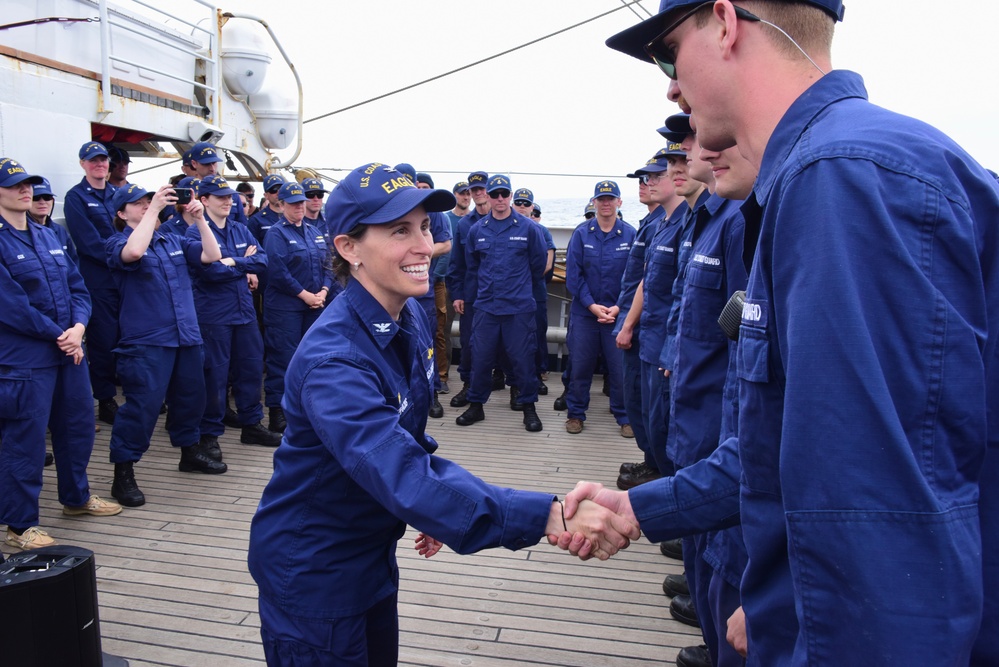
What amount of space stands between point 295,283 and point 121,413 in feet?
6.42

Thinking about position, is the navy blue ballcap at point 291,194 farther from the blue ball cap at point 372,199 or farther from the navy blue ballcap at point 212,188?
the blue ball cap at point 372,199

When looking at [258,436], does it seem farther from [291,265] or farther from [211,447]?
[291,265]

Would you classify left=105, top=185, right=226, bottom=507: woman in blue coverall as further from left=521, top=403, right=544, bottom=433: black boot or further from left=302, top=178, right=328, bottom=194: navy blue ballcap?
left=521, top=403, right=544, bottom=433: black boot

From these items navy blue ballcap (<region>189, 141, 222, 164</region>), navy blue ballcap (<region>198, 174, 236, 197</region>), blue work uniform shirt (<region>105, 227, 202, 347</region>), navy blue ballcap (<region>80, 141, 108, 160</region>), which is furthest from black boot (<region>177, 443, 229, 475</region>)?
navy blue ballcap (<region>189, 141, 222, 164</region>)

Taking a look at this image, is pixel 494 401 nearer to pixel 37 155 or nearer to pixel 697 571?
pixel 37 155

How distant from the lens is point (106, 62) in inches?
275

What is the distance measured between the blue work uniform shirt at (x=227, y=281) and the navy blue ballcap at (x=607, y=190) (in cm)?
324

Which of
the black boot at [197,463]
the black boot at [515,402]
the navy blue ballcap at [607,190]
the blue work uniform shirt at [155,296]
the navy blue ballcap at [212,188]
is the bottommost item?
the black boot at [197,463]

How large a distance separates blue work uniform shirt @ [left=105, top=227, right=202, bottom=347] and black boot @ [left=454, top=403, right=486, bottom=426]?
2.75 meters

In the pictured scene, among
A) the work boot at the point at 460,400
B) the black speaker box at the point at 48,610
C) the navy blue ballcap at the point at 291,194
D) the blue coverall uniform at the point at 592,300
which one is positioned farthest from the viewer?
the work boot at the point at 460,400

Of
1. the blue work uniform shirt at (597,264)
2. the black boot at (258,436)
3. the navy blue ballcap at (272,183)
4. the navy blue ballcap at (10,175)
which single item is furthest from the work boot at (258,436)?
the navy blue ballcap at (272,183)

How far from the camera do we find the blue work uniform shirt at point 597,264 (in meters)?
7.17

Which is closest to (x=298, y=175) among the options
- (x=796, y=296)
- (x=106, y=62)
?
(x=106, y=62)

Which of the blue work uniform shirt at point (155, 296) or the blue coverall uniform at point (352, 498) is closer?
the blue coverall uniform at point (352, 498)
